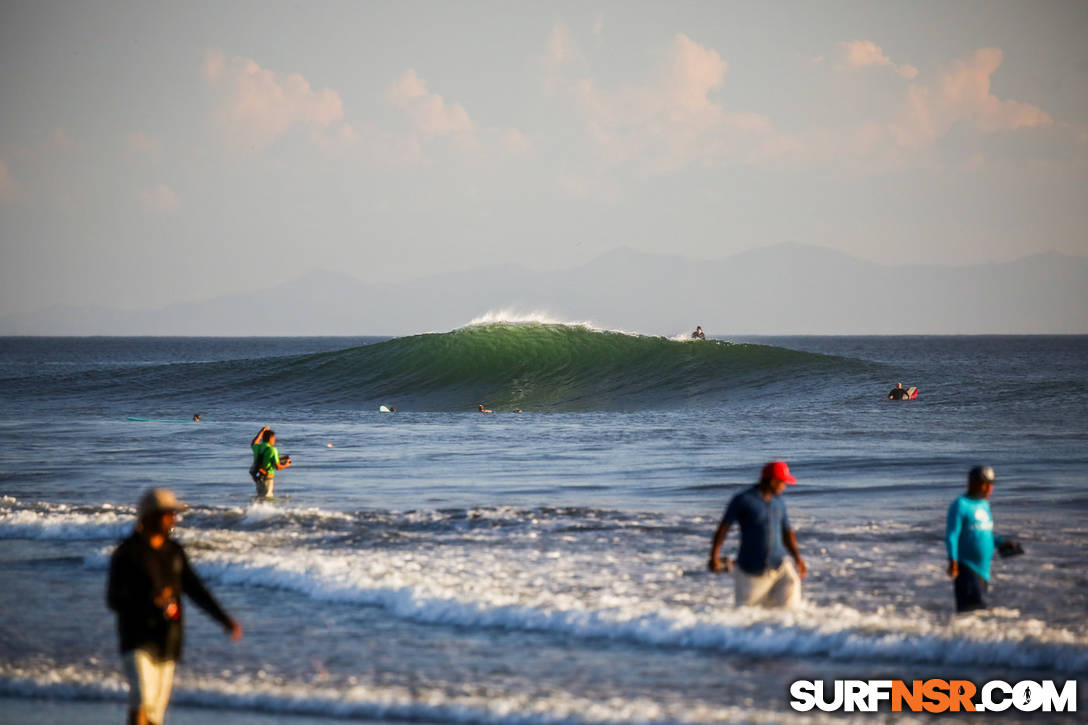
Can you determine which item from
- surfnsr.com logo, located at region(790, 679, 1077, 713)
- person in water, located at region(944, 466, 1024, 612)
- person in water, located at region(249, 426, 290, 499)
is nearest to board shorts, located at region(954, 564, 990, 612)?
person in water, located at region(944, 466, 1024, 612)

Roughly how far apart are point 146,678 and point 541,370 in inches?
1655

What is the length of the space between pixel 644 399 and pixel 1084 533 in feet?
92.1

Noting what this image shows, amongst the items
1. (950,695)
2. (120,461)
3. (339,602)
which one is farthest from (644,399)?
(950,695)

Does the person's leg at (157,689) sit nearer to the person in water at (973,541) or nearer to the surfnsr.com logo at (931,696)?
the surfnsr.com logo at (931,696)

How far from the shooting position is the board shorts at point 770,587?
8516mm

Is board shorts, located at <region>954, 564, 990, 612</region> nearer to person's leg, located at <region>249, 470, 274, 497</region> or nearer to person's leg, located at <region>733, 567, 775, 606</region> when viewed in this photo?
person's leg, located at <region>733, 567, 775, 606</region>

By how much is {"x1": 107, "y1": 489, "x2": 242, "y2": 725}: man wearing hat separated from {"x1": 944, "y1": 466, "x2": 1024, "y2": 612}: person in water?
218 inches

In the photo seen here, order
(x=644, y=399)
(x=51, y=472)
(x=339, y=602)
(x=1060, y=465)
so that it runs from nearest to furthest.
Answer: (x=339, y=602) < (x=1060, y=465) < (x=51, y=472) < (x=644, y=399)

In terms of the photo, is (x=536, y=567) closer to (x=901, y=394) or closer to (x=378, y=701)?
(x=378, y=701)

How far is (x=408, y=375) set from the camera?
47969 mm

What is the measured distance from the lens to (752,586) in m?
8.52

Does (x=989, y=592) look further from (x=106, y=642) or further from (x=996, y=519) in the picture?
(x=106, y=642)

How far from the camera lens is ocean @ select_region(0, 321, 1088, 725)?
7.83 meters

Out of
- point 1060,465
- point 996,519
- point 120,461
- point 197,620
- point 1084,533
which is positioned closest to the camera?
point 197,620
